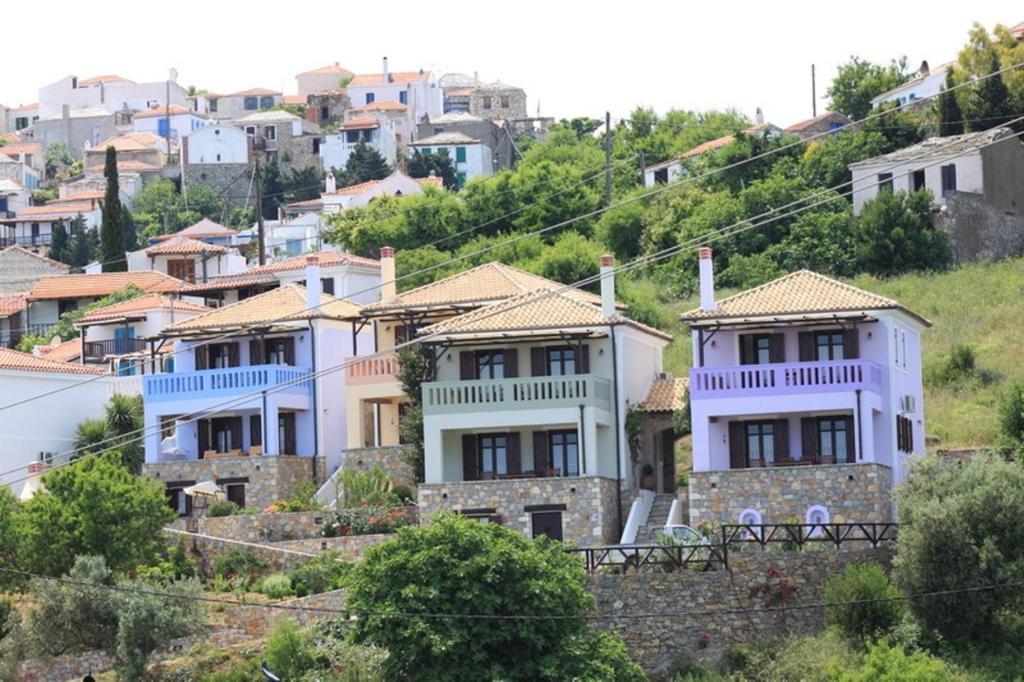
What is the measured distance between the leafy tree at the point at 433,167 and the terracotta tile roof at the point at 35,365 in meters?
60.2

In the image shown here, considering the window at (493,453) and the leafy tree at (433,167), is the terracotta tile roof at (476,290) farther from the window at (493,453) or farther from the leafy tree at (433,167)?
the leafy tree at (433,167)

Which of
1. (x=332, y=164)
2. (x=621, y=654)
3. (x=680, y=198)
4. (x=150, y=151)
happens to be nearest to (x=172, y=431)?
(x=621, y=654)

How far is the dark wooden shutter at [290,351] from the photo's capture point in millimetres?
65688

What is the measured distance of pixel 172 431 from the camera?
215 ft

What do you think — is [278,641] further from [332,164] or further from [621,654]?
[332,164]

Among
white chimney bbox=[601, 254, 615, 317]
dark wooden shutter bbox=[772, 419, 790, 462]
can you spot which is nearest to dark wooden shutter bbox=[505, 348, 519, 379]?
white chimney bbox=[601, 254, 615, 317]

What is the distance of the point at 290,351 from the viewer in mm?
65812

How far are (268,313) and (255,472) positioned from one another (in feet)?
18.5

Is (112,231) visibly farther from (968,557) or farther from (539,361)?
(968,557)

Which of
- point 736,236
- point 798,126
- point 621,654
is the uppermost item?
point 798,126

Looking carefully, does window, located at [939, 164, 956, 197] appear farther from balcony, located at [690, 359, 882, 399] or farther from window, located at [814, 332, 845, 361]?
balcony, located at [690, 359, 882, 399]

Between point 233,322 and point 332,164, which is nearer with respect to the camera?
point 233,322

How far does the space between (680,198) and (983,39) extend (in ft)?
44.0

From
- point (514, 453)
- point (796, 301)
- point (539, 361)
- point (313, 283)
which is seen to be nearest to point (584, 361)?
point (539, 361)
